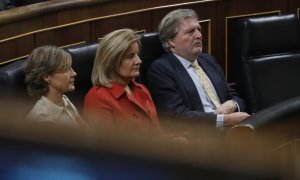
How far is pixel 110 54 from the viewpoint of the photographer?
1.51 meters

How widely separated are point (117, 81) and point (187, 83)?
0.27 metres

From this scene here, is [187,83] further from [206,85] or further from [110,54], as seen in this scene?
[110,54]

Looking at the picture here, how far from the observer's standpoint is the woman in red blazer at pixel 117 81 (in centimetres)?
148

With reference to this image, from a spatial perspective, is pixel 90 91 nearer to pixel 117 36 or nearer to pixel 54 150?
pixel 117 36

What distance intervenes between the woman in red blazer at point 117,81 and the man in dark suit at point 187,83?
153mm

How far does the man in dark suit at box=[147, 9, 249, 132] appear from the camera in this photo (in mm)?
1692

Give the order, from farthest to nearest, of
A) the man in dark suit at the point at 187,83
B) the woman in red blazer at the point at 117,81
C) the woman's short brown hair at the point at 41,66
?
the man in dark suit at the point at 187,83
the woman in red blazer at the point at 117,81
the woman's short brown hair at the point at 41,66

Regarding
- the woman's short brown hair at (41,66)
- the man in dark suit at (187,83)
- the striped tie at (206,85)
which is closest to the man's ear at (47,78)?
the woman's short brown hair at (41,66)

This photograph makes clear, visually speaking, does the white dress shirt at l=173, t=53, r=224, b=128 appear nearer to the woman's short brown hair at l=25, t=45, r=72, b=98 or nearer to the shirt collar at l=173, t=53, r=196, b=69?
the shirt collar at l=173, t=53, r=196, b=69

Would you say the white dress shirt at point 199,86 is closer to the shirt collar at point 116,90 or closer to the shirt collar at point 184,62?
the shirt collar at point 184,62

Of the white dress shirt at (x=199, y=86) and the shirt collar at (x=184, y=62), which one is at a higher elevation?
the shirt collar at (x=184, y=62)

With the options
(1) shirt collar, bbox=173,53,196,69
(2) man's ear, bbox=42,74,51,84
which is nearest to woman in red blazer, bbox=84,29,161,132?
(2) man's ear, bbox=42,74,51,84

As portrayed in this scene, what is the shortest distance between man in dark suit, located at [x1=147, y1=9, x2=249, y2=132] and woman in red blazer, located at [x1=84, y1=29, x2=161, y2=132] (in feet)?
0.50

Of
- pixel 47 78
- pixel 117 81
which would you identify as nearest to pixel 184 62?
pixel 117 81
